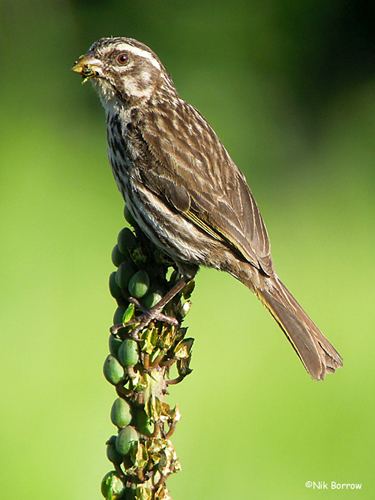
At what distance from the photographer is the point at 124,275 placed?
2242 mm

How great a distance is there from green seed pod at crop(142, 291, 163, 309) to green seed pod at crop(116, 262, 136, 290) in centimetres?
4

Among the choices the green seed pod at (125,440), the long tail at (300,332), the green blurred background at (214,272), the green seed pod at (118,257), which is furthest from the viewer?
the green blurred background at (214,272)

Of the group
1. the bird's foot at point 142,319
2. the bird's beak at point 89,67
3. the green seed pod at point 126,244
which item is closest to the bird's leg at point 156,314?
the bird's foot at point 142,319

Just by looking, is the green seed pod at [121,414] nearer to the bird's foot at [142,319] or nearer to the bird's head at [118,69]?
the bird's foot at [142,319]

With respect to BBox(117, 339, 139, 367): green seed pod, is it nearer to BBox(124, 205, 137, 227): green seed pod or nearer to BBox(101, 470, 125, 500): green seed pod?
BBox(101, 470, 125, 500): green seed pod

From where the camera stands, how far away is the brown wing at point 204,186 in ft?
10.2

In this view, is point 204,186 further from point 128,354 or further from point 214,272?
point 214,272

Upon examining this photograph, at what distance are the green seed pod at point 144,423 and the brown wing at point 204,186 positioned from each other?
1.01 meters

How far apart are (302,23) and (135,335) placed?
4843mm

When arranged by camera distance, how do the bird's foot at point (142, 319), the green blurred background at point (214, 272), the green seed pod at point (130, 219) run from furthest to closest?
the green blurred background at point (214, 272), the green seed pod at point (130, 219), the bird's foot at point (142, 319)

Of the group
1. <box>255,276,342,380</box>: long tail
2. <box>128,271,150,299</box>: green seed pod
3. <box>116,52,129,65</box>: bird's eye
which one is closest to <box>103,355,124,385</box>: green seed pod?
<box>128,271,150,299</box>: green seed pod

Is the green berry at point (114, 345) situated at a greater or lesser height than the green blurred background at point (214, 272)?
lesser

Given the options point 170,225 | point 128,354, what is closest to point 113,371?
point 128,354

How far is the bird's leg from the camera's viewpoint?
85.5 inches
